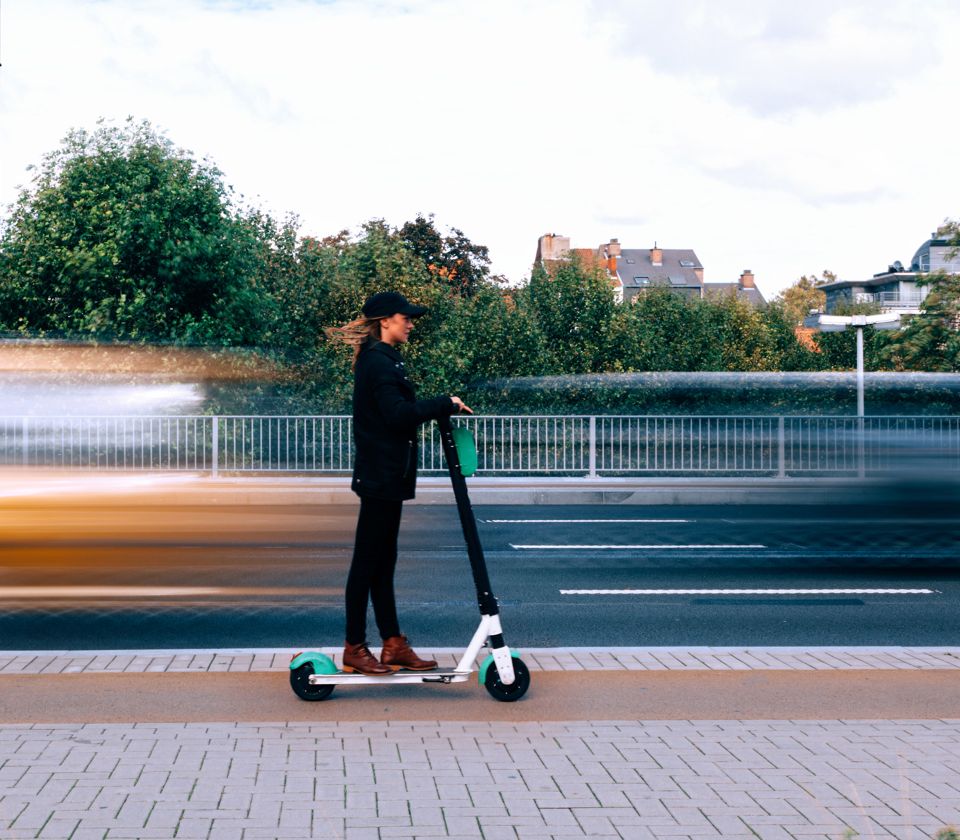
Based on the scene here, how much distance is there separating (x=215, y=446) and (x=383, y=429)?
15.6 metres

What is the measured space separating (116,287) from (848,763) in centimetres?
2185

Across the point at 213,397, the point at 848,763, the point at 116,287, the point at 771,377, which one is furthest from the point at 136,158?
the point at 848,763

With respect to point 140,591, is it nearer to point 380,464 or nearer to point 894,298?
point 380,464

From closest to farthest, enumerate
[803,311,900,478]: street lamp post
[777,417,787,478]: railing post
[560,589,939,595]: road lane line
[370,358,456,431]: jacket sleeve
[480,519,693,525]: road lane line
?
[370,358,456,431]: jacket sleeve
[560,589,939,595]: road lane line
[480,519,693,525]: road lane line
[803,311,900,478]: street lamp post
[777,417,787,478]: railing post

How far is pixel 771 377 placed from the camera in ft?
69.9

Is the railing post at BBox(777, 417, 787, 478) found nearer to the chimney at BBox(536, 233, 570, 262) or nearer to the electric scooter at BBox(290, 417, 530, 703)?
the electric scooter at BBox(290, 417, 530, 703)

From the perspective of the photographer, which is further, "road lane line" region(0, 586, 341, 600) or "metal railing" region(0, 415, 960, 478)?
"metal railing" region(0, 415, 960, 478)

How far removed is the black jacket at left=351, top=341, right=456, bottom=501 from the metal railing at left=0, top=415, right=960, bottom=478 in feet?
48.3

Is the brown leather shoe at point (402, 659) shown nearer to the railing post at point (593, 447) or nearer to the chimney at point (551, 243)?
the railing post at point (593, 447)

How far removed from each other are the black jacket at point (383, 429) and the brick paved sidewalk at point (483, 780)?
1127mm

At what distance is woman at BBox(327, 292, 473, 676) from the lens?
615 centimetres

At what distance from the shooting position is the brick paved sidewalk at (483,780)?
430cm

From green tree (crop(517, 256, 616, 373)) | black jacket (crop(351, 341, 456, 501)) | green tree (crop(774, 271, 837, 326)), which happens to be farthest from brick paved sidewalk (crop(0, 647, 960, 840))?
green tree (crop(774, 271, 837, 326))

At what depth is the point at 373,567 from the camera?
638 cm
